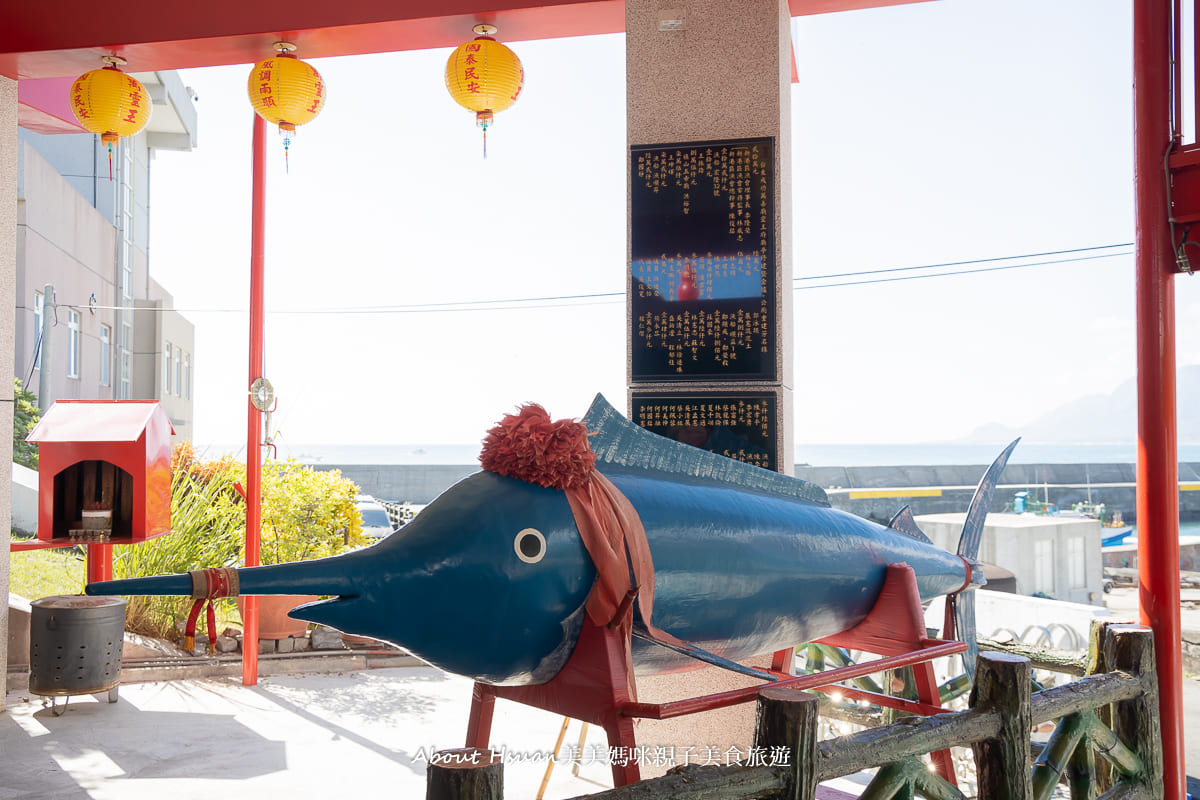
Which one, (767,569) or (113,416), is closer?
(767,569)

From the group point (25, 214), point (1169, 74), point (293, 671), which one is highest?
point (25, 214)

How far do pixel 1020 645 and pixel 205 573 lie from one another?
273 cm

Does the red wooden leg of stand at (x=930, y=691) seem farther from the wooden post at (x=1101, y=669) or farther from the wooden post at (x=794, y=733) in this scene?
the wooden post at (x=794, y=733)

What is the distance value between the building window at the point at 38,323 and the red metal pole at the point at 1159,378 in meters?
11.7

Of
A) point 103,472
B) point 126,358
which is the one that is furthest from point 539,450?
point 126,358

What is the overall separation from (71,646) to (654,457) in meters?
3.19

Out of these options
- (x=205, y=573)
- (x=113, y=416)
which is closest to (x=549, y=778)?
(x=205, y=573)

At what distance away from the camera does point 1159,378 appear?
2459 millimetres

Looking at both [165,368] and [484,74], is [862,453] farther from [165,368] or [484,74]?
[484,74]

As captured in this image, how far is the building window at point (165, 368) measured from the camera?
49.3 ft

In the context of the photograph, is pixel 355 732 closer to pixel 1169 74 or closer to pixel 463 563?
pixel 463 563

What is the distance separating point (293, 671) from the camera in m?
4.64

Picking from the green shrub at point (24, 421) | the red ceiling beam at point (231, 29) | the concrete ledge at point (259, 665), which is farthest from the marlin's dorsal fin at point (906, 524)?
the green shrub at point (24, 421)

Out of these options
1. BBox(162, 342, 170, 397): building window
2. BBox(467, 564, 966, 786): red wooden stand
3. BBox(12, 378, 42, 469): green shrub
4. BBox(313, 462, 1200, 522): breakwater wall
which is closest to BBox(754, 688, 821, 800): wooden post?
BBox(467, 564, 966, 786): red wooden stand
